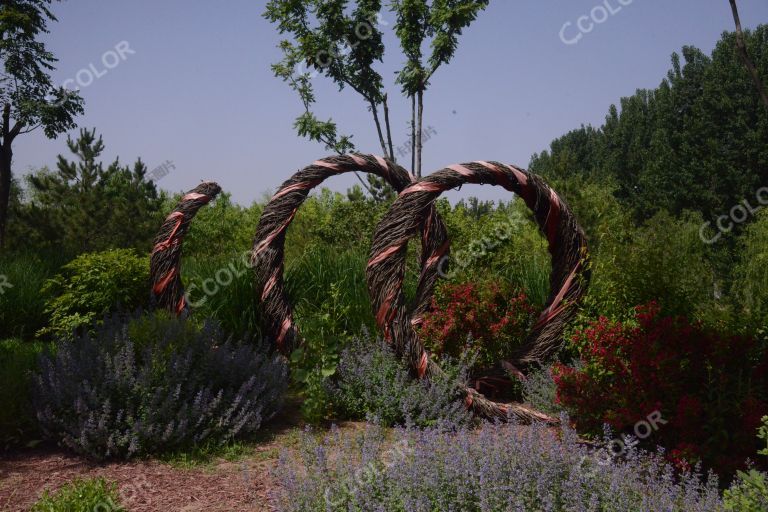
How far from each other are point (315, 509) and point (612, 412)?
2.10 meters

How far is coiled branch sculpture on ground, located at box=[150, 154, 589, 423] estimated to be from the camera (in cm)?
510

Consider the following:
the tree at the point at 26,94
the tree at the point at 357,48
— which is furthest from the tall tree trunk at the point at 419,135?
the tree at the point at 26,94

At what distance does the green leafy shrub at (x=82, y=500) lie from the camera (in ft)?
10.9

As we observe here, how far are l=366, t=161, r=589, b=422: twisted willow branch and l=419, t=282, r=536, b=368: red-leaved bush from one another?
0.99 feet

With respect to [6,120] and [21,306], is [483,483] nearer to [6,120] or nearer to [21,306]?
[21,306]

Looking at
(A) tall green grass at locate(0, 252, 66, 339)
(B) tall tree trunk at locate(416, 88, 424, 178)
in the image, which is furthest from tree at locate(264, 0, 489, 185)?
(A) tall green grass at locate(0, 252, 66, 339)

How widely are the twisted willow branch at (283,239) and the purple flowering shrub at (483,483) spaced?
9.61 ft

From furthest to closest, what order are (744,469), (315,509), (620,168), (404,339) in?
(620,168), (404,339), (744,469), (315,509)

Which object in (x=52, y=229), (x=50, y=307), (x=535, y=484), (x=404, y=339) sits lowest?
(x=535, y=484)

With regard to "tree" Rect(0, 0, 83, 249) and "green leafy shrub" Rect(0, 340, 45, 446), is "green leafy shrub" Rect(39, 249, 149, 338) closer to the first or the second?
"green leafy shrub" Rect(0, 340, 45, 446)

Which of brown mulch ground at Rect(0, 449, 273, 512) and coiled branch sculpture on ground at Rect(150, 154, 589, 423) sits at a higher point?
coiled branch sculpture on ground at Rect(150, 154, 589, 423)

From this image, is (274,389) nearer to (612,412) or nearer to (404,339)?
(404,339)

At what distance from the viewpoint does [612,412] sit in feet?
13.3

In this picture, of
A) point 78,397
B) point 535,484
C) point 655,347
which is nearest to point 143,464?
point 78,397
